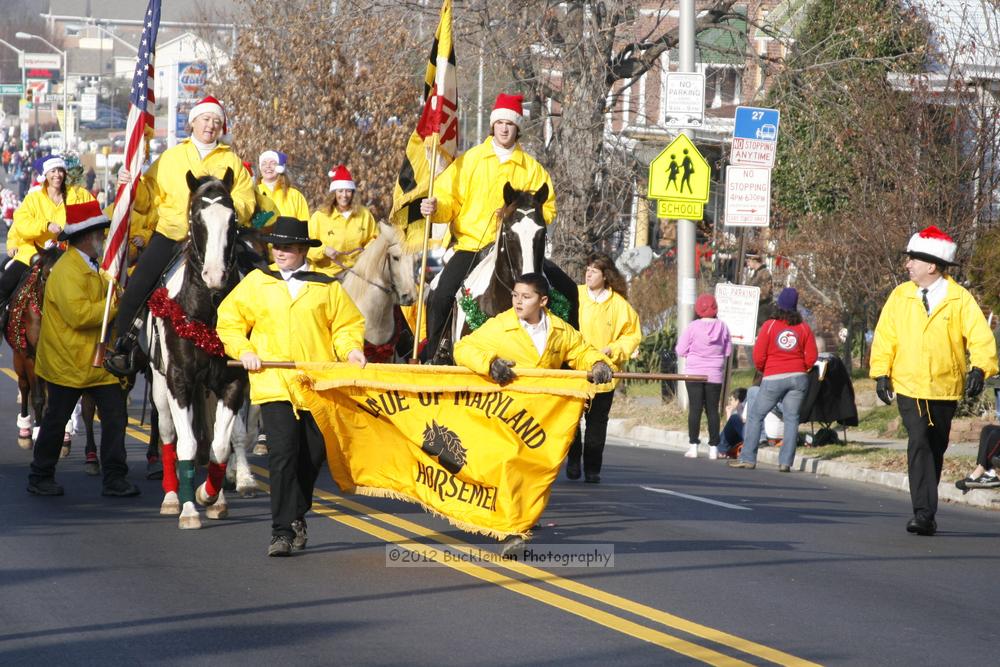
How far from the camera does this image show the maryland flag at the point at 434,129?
1316cm

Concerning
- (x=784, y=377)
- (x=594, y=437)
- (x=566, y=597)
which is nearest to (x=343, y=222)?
(x=594, y=437)

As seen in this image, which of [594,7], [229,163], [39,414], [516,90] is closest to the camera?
[229,163]

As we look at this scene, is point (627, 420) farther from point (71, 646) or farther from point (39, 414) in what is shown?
point (71, 646)

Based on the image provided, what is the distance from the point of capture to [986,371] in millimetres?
12164

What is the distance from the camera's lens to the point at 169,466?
38.6ft

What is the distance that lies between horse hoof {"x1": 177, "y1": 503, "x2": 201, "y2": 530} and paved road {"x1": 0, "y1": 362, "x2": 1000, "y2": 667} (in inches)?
4.7

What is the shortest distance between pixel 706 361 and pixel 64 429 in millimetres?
8534

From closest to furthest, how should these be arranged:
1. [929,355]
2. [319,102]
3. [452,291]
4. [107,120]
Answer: [929,355] → [452,291] → [319,102] → [107,120]

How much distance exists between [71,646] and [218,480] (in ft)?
12.9

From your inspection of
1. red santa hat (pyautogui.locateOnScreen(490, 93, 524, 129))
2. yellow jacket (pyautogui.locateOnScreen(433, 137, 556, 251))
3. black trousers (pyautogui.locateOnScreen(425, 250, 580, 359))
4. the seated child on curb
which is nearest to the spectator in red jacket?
the seated child on curb

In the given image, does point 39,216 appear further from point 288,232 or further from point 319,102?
point 319,102

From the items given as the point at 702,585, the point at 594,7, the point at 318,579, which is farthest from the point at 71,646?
the point at 594,7

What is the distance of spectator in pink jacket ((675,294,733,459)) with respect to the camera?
18.8m

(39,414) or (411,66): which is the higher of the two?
(411,66)
